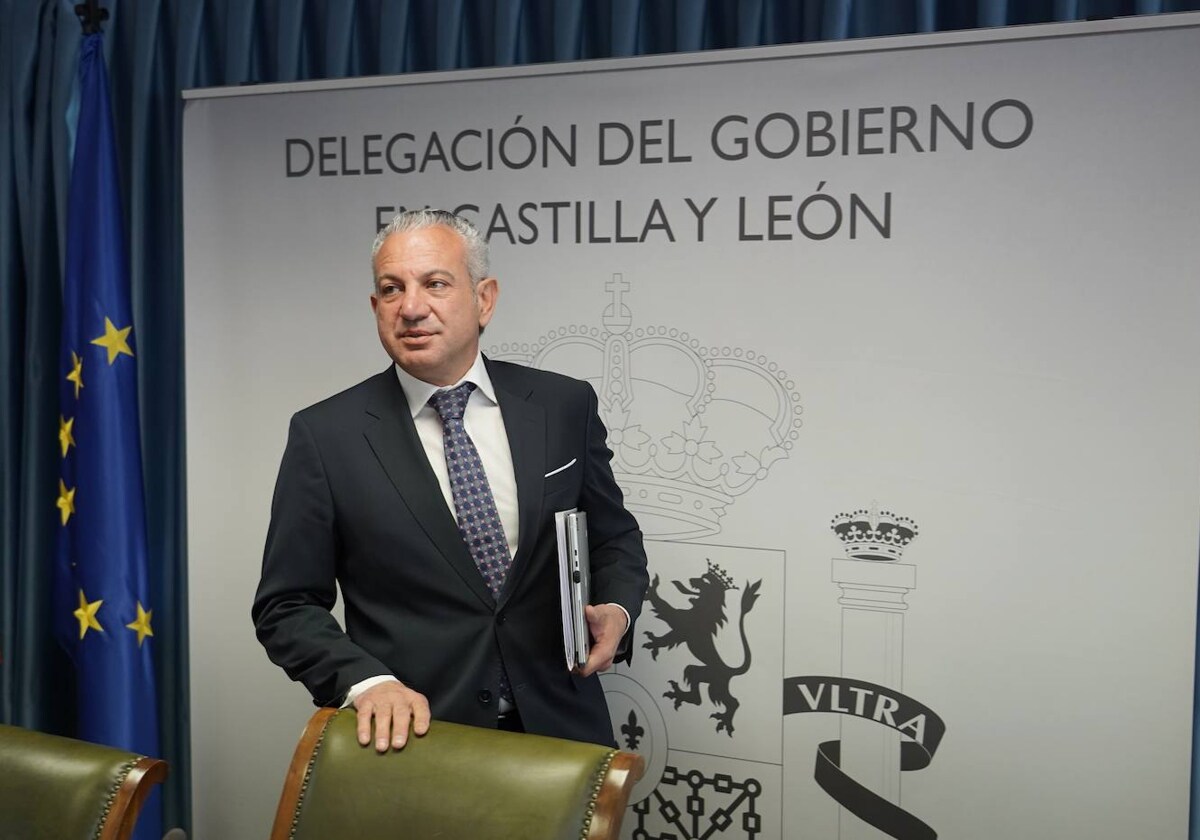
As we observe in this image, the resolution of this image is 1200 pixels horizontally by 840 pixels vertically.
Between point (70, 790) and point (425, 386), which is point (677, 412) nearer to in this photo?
point (425, 386)

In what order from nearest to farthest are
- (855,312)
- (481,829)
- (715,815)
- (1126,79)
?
(481,829)
(1126,79)
(855,312)
(715,815)

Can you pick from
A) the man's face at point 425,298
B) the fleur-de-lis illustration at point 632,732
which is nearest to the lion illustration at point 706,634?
the fleur-de-lis illustration at point 632,732

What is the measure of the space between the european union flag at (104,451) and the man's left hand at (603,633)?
1.59 metres

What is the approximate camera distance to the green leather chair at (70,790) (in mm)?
1626

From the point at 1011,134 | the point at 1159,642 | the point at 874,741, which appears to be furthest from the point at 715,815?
the point at 1011,134

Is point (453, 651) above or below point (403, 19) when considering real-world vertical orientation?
below

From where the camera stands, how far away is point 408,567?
198 centimetres

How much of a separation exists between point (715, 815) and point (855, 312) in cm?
124

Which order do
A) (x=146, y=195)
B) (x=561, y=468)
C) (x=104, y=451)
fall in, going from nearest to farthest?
(x=561, y=468)
(x=104, y=451)
(x=146, y=195)

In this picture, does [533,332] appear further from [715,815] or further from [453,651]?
[715,815]

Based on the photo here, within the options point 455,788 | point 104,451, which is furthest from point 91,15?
point 455,788

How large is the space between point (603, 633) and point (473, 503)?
0.34 metres

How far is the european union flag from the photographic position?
9.57 feet

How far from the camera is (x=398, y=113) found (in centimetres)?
270
